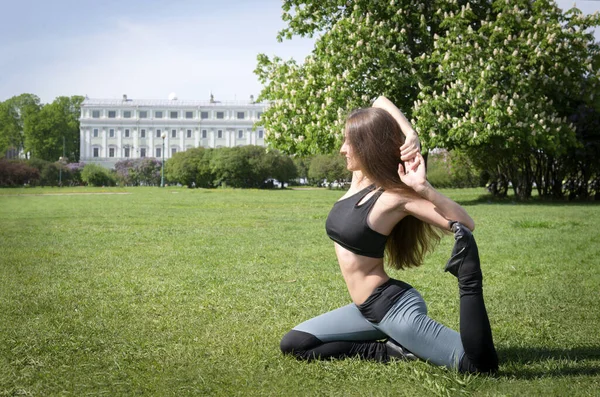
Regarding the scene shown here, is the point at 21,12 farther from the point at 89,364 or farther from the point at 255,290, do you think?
the point at 89,364

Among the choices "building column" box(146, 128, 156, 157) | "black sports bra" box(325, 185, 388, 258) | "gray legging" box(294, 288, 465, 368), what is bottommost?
"gray legging" box(294, 288, 465, 368)

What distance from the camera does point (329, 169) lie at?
5284 cm

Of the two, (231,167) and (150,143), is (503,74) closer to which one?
(231,167)

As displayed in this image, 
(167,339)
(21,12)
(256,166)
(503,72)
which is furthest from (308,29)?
(256,166)

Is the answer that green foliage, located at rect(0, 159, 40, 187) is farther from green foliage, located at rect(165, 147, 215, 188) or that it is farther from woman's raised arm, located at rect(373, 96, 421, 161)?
woman's raised arm, located at rect(373, 96, 421, 161)

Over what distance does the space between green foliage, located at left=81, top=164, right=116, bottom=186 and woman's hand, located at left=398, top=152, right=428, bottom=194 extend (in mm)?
47943

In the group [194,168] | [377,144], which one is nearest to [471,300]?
[377,144]

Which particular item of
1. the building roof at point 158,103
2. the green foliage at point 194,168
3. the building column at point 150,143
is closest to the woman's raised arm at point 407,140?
the green foliage at point 194,168

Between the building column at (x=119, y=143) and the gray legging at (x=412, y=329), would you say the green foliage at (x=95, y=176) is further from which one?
the gray legging at (x=412, y=329)

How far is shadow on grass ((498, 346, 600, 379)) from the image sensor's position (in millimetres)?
3355

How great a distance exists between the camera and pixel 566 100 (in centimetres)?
2320

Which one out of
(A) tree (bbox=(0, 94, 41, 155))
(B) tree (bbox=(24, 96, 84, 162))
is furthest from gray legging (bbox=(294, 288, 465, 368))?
(B) tree (bbox=(24, 96, 84, 162))

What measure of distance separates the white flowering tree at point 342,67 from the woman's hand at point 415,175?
1595cm

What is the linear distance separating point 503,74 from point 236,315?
16.9 m
